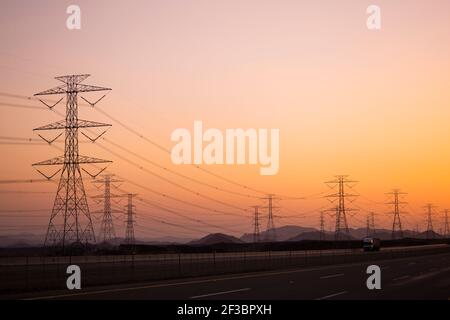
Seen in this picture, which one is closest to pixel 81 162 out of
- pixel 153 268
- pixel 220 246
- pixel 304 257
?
pixel 153 268

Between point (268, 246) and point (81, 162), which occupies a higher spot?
point (81, 162)

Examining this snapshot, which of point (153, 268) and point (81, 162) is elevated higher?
point (81, 162)

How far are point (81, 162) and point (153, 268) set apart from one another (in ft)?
54.7
